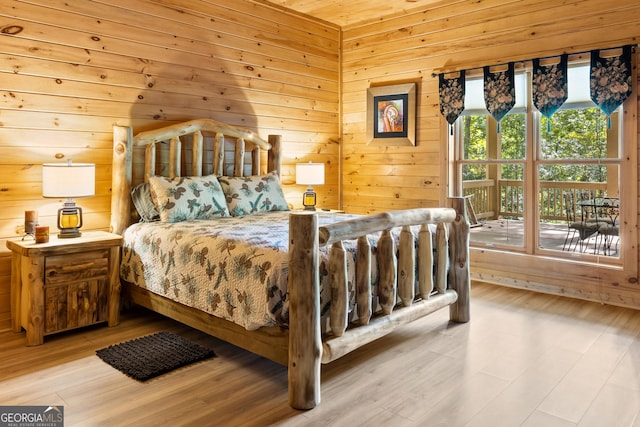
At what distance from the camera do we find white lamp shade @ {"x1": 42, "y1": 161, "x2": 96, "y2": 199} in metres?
3.12

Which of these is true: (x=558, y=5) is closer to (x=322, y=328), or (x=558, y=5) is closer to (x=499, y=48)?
(x=499, y=48)

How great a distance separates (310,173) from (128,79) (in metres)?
1.91

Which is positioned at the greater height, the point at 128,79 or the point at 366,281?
the point at 128,79

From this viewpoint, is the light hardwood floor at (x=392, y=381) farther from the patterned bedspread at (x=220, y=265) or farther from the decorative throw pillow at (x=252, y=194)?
the decorative throw pillow at (x=252, y=194)

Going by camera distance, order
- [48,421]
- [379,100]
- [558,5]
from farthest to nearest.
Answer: [379,100] < [558,5] < [48,421]

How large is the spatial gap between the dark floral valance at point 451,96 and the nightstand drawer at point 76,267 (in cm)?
331

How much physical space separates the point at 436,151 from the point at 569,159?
4.07 ft

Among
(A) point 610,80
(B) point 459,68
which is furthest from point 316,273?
(B) point 459,68

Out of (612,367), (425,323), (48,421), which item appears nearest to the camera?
(48,421)

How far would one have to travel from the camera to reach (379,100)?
532 cm

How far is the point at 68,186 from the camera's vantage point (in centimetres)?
315

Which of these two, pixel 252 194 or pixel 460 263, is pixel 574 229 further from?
pixel 252 194

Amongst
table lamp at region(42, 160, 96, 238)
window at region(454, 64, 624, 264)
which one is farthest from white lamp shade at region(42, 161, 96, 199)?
window at region(454, 64, 624, 264)

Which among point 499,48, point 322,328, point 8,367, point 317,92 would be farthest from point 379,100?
point 8,367
